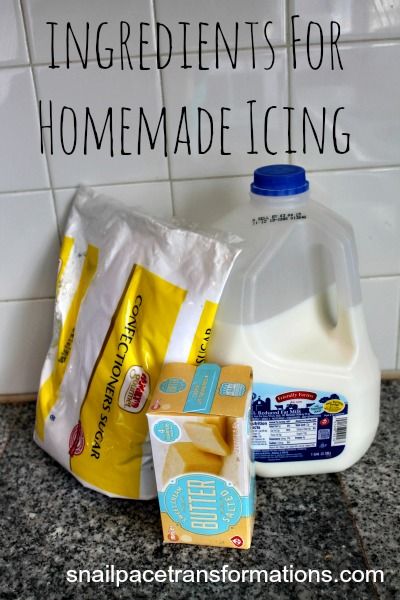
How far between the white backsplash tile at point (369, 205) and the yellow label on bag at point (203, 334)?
0.25m

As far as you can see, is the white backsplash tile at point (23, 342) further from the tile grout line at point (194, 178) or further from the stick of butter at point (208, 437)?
the stick of butter at point (208, 437)

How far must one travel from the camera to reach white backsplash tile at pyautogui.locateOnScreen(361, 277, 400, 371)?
0.89 meters

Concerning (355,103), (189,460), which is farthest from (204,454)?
(355,103)

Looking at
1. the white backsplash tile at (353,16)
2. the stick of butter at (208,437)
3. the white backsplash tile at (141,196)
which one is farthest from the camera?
the white backsplash tile at (141,196)

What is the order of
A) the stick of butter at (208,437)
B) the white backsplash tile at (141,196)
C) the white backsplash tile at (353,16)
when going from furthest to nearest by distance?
the white backsplash tile at (141,196), the white backsplash tile at (353,16), the stick of butter at (208,437)

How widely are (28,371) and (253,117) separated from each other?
0.51 m

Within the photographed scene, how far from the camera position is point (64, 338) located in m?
0.85

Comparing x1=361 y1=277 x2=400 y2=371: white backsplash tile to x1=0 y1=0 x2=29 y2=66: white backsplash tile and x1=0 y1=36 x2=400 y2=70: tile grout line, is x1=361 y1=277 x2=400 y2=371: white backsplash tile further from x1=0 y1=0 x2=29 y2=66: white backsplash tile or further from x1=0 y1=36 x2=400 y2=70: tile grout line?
x1=0 y1=0 x2=29 y2=66: white backsplash tile

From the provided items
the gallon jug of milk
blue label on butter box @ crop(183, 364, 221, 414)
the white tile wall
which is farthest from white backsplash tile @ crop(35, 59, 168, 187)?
blue label on butter box @ crop(183, 364, 221, 414)

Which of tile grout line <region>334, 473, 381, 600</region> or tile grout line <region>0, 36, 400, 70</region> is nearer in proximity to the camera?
tile grout line <region>334, 473, 381, 600</region>

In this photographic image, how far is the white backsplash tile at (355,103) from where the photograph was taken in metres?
0.77

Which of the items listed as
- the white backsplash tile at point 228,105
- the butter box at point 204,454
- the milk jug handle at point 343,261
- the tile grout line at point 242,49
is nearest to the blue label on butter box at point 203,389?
the butter box at point 204,454

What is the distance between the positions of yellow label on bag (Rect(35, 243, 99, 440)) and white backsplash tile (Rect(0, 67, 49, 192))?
10cm

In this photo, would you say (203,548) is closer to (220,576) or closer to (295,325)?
(220,576)
